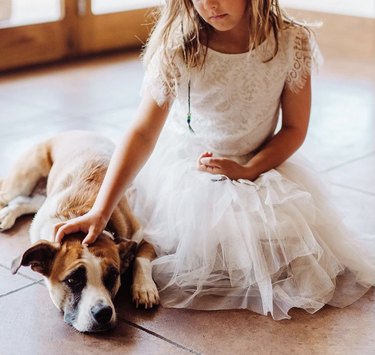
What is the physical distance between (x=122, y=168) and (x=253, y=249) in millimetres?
378

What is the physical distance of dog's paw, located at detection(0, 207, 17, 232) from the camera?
224 cm

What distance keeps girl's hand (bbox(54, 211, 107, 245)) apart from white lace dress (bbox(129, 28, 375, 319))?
236 millimetres

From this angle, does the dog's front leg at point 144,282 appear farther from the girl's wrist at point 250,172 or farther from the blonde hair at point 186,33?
the blonde hair at point 186,33

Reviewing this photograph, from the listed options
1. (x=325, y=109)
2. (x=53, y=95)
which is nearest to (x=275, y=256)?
(x=325, y=109)

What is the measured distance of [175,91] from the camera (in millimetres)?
2035

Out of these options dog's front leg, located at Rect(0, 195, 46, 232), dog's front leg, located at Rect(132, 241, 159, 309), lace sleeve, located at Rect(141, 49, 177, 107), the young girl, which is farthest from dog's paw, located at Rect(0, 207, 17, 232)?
lace sleeve, located at Rect(141, 49, 177, 107)

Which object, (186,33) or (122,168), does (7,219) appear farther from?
(186,33)

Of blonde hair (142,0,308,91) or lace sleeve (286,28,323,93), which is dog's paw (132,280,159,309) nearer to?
blonde hair (142,0,308,91)

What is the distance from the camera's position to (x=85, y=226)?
1762 millimetres

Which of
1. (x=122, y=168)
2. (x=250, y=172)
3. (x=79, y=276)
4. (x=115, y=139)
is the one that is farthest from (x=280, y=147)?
(x=115, y=139)

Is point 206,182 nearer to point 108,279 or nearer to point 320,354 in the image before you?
point 108,279

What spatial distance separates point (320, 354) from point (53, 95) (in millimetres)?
2402

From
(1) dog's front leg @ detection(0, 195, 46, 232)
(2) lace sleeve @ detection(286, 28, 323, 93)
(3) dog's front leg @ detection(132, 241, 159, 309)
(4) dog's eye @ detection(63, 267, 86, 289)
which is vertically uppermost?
(2) lace sleeve @ detection(286, 28, 323, 93)

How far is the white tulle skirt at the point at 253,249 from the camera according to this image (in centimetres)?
186
